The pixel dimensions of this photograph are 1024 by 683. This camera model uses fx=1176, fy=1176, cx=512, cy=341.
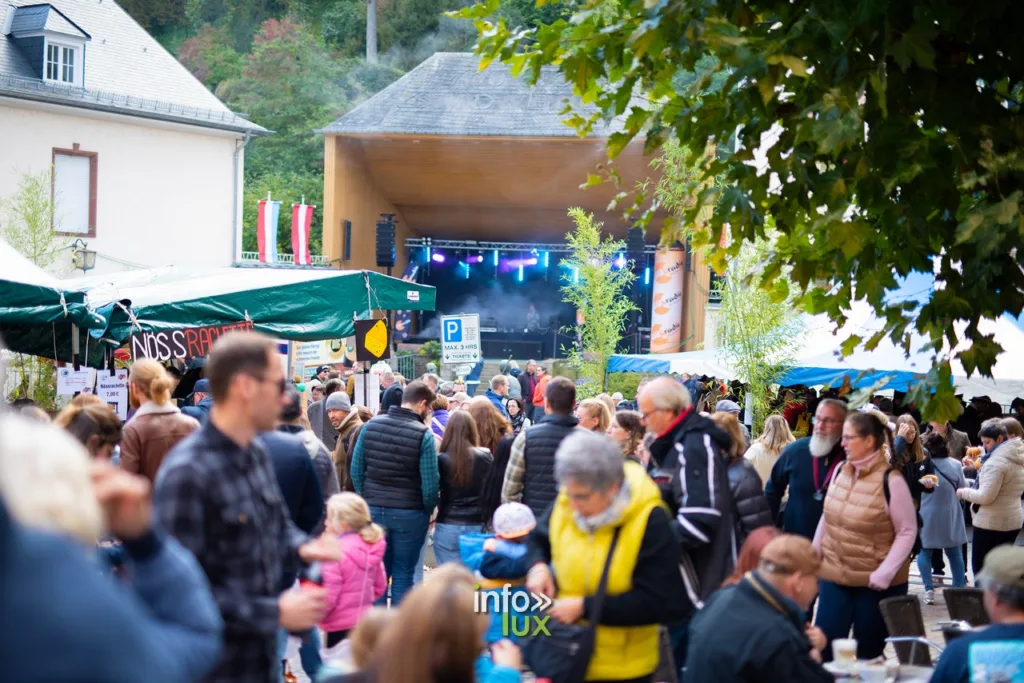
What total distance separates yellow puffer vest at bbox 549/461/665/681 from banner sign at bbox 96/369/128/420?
6129 mm

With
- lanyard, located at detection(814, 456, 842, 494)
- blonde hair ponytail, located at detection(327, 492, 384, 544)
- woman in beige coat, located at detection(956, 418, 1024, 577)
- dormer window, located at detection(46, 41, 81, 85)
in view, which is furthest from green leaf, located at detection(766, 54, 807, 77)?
dormer window, located at detection(46, 41, 81, 85)

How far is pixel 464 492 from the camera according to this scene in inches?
319

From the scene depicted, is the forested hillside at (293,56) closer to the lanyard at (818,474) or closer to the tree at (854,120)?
the lanyard at (818,474)

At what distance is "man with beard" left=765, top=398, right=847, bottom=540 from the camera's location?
22.5 ft

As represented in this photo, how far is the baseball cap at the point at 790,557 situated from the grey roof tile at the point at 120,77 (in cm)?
2578

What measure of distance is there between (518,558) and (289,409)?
1.55m

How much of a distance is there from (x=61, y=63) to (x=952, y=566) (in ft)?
80.9

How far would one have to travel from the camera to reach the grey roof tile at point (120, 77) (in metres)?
27.6

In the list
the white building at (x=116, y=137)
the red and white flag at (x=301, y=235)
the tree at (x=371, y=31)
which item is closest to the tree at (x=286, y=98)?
the tree at (x=371, y=31)

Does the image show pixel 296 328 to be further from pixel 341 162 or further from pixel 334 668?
pixel 341 162

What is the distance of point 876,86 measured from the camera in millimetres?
4766

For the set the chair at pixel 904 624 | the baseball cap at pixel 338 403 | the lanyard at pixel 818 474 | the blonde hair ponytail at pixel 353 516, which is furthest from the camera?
the baseball cap at pixel 338 403

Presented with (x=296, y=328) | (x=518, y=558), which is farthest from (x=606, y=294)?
(x=518, y=558)

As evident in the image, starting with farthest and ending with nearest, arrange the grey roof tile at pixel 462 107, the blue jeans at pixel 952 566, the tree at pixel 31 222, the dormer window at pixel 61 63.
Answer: the grey roof tile at pixel 462 107 → the dormer window at pixel 61 63 → the tree at pixel 31 222 → the blue jeans at pixel 952 566
